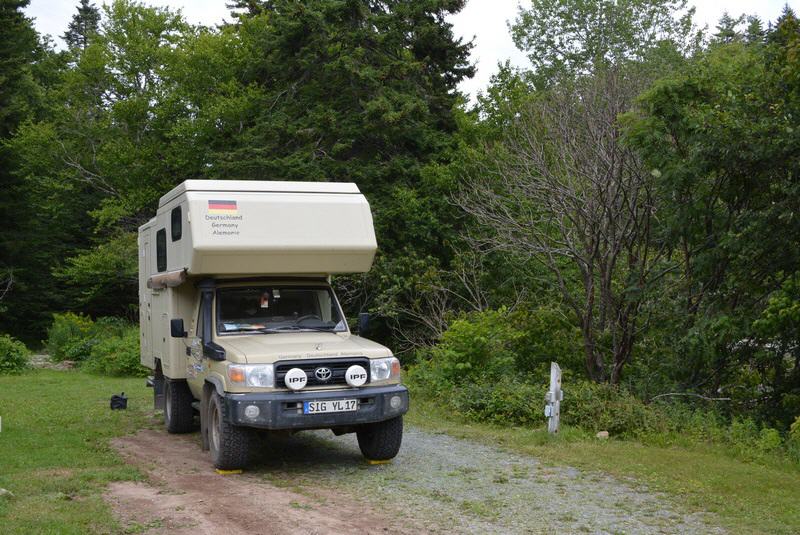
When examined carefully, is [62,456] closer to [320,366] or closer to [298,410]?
[298,410]

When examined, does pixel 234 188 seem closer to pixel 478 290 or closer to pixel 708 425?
pixel 708 425

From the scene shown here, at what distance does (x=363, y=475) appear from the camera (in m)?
9.09

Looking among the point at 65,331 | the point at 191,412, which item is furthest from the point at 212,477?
the point at 65,331

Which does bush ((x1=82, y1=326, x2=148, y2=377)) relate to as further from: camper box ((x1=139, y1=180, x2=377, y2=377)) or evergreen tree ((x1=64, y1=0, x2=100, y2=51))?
evergreen tree ((x1=64, y1=0, x2=100, y2=51))

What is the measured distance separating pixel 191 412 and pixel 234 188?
3796 millimetres

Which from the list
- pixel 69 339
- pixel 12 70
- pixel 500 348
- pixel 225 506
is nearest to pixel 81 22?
pixel 12 70

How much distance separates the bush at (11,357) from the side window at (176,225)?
619 inches

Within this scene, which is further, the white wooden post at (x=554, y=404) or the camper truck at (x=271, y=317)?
the white wooden post at (x=554, y=404)

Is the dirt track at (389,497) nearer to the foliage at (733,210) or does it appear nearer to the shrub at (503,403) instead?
the shrub at (503,403)

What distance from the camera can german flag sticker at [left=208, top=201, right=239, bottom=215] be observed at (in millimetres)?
9695

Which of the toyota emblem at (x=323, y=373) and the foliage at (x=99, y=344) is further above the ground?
the toyota emblem at (x=323, y=373)

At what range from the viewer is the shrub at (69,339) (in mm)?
27547

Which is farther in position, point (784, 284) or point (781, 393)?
point (781, 393)

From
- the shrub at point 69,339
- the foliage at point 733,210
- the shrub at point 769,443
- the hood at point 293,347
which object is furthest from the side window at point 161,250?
the shrub at point 69,339
